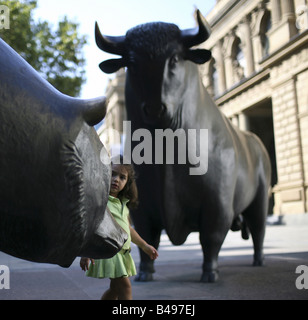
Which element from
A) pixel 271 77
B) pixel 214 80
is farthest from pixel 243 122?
pixel 214 80

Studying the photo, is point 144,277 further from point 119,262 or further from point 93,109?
point 93,109

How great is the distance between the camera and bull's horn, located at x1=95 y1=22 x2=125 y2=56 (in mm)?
Answer: 3791

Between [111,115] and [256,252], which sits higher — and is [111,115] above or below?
above

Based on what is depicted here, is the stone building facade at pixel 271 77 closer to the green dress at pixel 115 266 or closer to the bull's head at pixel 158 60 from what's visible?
the bull's head at pixel 158 60

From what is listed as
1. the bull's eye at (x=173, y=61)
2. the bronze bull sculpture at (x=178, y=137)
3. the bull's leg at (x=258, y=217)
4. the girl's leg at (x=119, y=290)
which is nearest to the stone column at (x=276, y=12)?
the bull's leg at (x=258, y=217)

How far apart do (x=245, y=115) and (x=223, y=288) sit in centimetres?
2294

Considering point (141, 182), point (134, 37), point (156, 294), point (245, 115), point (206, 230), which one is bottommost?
point (156, 294)

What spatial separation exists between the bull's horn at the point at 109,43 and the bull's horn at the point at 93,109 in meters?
2.74

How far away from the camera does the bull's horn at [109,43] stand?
379 cm

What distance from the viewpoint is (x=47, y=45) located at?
55.0 feet

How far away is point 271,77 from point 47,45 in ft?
35.7

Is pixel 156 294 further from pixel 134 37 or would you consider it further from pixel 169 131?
pixel 134 37

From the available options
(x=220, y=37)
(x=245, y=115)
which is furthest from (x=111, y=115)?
(x=245, y=115)

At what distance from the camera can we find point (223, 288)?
3.39 m
